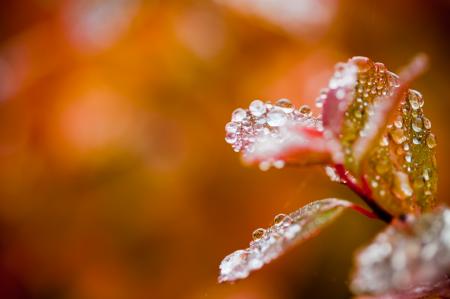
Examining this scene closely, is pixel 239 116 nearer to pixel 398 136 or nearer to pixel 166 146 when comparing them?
pixel 398 136

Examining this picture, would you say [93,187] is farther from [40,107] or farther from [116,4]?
[116,4]

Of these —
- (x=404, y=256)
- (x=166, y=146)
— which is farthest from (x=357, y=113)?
(x=166, y=146)

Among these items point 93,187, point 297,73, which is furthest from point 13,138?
point 297,73

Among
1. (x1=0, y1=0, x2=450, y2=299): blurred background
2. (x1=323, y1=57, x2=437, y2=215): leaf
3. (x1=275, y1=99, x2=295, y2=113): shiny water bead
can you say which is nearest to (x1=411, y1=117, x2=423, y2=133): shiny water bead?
(x1=323, y1=57, x2=437, y2=215): leaf

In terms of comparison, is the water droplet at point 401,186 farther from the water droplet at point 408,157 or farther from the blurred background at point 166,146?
the blurred background at point 166,146

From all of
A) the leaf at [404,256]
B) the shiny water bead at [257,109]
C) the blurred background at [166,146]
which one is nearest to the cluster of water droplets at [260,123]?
the shiny water bead at [257,109]
